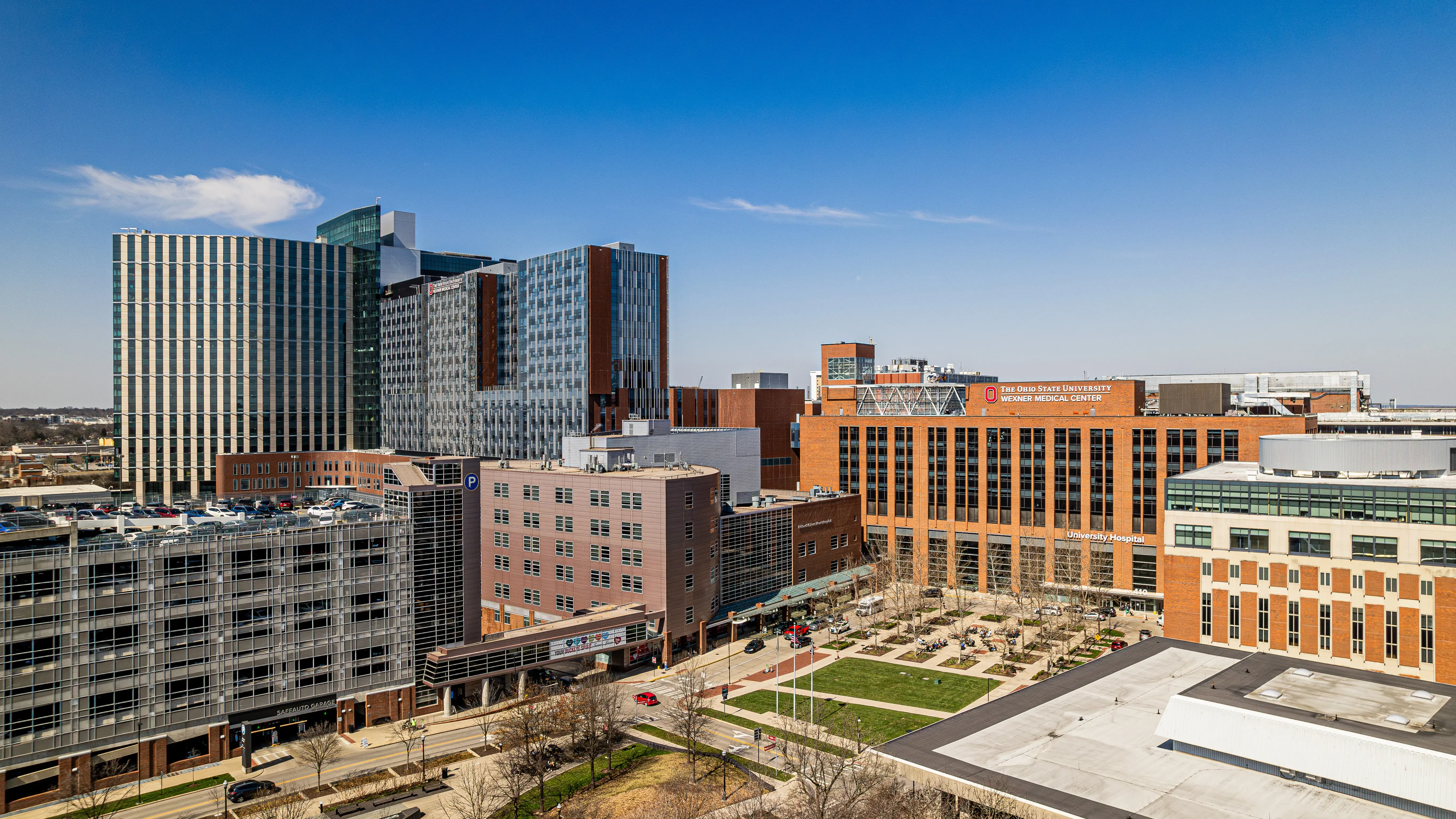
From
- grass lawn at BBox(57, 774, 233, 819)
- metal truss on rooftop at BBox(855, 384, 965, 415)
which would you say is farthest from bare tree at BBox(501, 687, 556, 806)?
metal truss on rooftop at BBox(855, 384, 965, 415)

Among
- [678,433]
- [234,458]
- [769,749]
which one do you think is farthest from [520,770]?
[234,458]

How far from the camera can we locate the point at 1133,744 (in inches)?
2153

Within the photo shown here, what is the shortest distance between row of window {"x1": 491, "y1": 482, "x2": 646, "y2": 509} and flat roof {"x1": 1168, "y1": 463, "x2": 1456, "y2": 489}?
59021mm

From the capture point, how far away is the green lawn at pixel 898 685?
8512 centimetres

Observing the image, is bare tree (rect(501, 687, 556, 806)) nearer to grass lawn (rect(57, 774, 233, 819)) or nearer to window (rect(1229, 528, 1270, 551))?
grass lawn (rect(57, 774, 233, 819))

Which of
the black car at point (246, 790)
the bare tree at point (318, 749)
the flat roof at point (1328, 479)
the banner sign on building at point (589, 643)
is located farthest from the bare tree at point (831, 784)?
the flat roof at point (1328, 479)

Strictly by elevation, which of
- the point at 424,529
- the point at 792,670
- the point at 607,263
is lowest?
the point at 792,670

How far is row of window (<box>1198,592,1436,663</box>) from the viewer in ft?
260

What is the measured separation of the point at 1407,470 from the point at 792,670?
2620 inches

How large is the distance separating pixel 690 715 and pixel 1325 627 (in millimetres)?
63097

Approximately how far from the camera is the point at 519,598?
112m

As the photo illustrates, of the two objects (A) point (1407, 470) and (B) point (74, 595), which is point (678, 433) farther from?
(A) point (1407, 470)

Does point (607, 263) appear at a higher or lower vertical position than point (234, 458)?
higher

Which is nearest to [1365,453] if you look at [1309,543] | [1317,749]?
[1309,543]
